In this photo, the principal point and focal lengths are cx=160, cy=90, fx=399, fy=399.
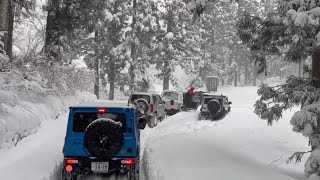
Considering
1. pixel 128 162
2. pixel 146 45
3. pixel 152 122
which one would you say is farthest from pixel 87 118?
pixel 146 45

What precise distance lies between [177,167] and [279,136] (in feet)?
38.9

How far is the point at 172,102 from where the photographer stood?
93.6 ft

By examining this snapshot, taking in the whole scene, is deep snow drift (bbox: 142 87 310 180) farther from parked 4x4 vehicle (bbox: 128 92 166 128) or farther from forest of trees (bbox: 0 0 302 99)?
forest of trees (bbox: 0 0 302 99)

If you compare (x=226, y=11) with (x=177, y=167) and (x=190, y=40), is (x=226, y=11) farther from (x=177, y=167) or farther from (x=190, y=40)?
(x=177, y=167)

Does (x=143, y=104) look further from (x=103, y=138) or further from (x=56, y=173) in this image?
(x=103, y=138)

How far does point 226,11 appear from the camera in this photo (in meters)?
78.9

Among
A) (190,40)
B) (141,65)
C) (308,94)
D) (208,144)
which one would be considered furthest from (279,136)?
(190,40)

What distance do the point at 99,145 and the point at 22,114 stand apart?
5896 mm

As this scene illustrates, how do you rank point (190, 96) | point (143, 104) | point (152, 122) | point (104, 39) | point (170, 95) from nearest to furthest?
point (143, 104), point (152, 122), point (170, 95), point (190, 96), point (104, 39)

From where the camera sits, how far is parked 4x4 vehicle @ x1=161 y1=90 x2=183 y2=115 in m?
28.5

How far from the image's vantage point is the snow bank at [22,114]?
36.5 ft

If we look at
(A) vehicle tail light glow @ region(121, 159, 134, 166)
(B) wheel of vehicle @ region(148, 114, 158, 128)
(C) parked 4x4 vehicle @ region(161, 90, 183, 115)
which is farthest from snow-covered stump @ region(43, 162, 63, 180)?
(C) parked 4x4 vehicle @ region(161, 90, 183, 115)

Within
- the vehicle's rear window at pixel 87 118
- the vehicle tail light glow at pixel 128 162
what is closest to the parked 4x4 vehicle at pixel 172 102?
the vehicle's rear window at pixel 87 118

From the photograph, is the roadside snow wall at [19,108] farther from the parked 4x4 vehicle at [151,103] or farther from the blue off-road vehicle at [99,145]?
the parked 4x4 vehicle at [151,103]
